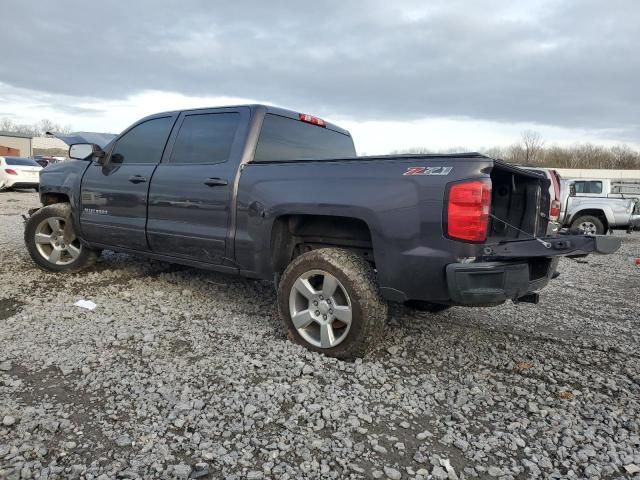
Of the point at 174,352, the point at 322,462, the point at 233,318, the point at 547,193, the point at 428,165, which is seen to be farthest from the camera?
the point at 233,318

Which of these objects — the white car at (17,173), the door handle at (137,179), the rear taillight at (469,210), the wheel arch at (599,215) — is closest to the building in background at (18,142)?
the white car at (17,173)

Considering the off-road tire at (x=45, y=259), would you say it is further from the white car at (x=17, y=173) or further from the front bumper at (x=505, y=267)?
the white car at (x=17, y=173)

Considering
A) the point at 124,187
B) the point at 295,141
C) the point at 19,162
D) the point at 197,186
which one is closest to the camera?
the point at 197,186

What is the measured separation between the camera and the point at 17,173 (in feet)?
57.3

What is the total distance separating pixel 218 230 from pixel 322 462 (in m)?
2.25

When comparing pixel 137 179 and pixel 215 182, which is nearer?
pixel 215 182

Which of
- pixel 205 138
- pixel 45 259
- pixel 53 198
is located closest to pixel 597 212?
pixel 205 138

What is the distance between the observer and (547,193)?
12.7 ft

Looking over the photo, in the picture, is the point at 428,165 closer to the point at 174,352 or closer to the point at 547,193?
the point at 547,193

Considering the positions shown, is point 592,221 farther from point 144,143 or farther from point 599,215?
point 144,143

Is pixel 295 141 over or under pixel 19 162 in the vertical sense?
under

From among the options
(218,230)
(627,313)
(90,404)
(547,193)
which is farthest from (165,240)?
(627,313)

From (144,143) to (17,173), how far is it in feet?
52.3

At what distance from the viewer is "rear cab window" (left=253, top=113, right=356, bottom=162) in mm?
4047
